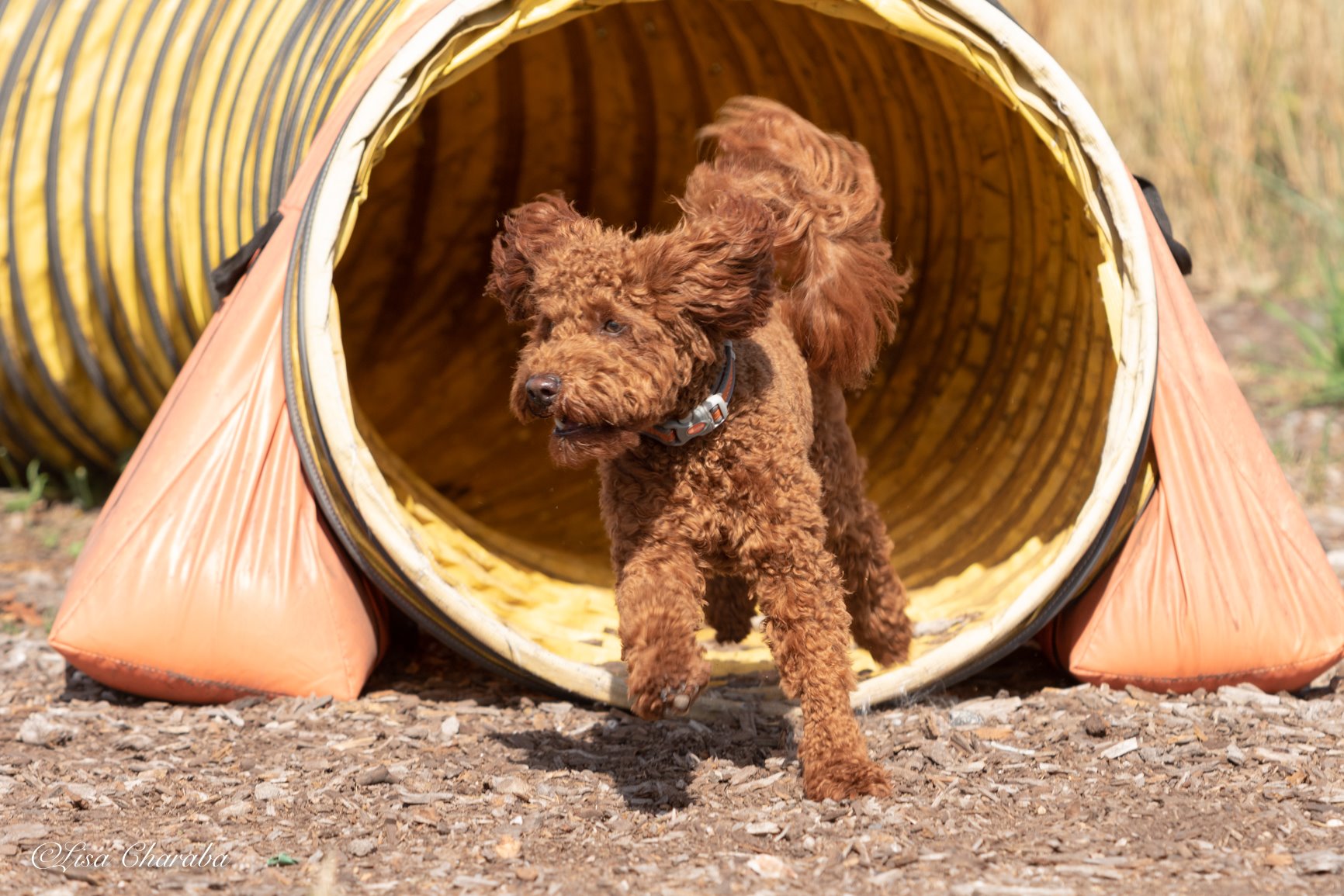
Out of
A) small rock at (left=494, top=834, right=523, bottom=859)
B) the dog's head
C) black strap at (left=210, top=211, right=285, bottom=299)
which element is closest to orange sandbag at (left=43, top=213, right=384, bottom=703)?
black strap at (left=210, top=211, right=285, bottom=299)

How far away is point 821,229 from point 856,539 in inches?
35.5

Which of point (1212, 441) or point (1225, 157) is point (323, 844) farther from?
point (1225, 157)

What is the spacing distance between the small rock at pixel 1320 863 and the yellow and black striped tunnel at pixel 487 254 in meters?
1.10

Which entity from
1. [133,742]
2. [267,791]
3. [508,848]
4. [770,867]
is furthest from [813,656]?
[133,742]

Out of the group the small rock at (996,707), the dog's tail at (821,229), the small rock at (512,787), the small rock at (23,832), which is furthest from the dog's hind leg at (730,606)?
the small rock at (23,832)

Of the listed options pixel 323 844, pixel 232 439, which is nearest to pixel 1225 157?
pixel 232 439

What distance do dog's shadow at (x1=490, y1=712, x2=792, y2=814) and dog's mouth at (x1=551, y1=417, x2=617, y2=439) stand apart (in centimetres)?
96

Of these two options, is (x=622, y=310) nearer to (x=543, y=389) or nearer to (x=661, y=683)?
(x=543, y=389)

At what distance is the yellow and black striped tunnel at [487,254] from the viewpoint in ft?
13.6

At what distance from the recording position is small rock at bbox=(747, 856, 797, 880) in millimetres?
3158

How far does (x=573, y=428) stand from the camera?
314cm

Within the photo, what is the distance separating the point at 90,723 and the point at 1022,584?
2.61 m

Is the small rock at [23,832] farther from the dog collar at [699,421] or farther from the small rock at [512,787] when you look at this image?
the dog collar at [699,421]

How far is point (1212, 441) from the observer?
14.5 feet
